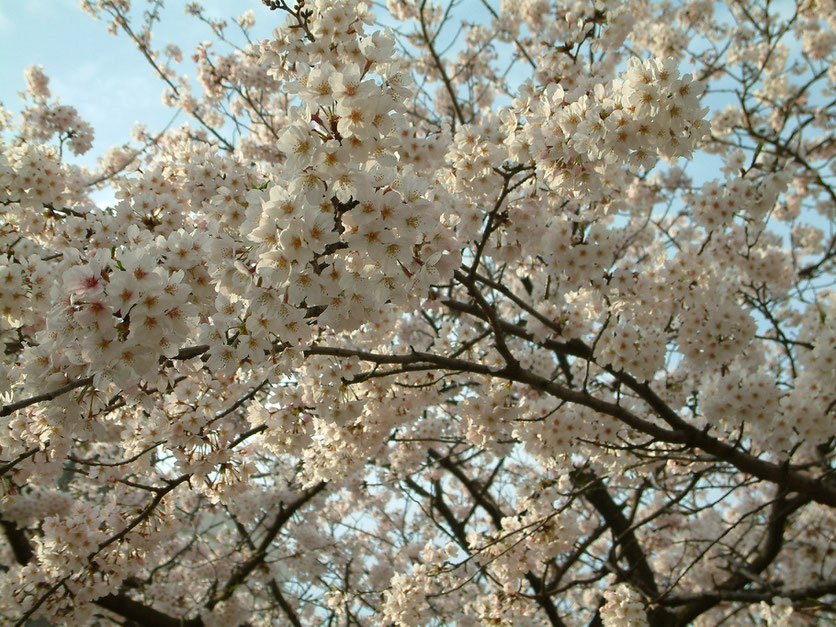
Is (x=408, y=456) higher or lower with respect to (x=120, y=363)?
higher

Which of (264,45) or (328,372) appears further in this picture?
(328,372)

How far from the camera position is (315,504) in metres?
7.77

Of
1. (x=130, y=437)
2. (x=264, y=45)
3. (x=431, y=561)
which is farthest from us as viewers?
(x=431, y=561)

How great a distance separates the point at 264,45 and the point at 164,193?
1.34 meters

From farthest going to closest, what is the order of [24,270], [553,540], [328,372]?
1. [553,540]
2. [328,372]
3. [24,270]

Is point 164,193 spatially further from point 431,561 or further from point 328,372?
point 431,561

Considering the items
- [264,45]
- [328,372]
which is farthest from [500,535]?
[264,45]

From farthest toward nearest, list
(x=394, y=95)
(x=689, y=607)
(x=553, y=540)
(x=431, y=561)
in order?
(x=689, y=607)
(x=431, y=561)
(x=553, y=540)
(x=394, y=95)

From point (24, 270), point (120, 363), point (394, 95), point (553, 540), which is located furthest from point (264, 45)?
point (553, 540)

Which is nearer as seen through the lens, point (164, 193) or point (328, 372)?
point (328, 372)

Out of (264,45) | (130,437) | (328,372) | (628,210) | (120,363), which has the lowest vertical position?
(120,363)

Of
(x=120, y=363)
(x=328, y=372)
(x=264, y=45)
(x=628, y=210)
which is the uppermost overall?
(x=628, y=210)

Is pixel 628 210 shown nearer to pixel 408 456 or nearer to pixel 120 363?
pixel 408 456

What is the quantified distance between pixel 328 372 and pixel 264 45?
1.70 m
